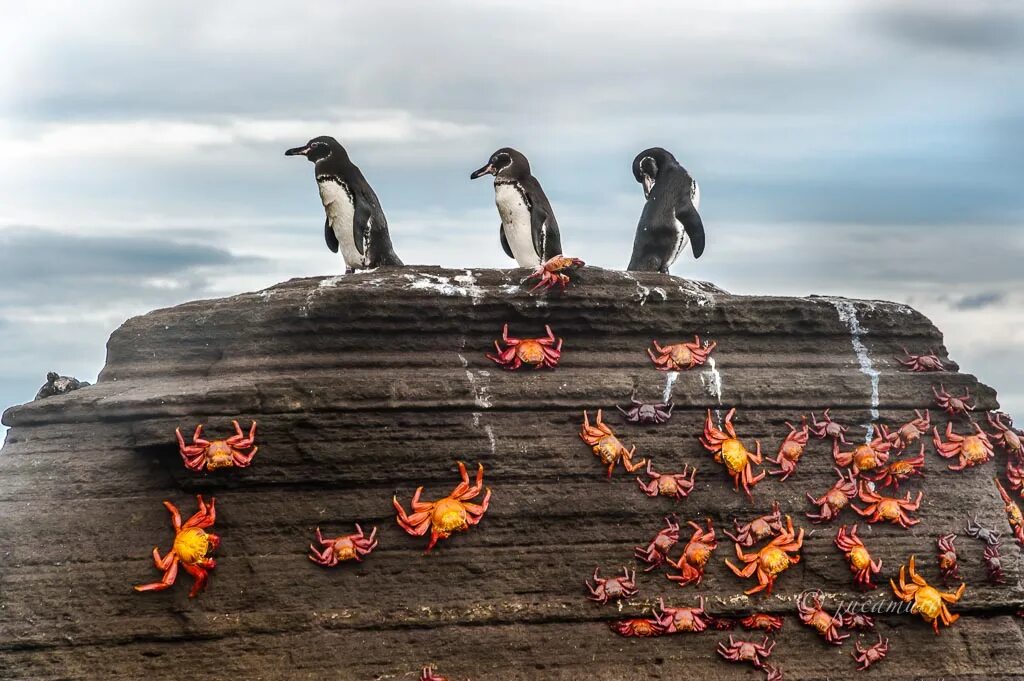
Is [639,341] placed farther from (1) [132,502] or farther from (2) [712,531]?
(1) [132,502]

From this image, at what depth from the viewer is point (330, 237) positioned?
12.6 meters

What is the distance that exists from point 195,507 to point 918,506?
590cm

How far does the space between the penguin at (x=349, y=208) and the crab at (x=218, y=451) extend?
2.48 metres

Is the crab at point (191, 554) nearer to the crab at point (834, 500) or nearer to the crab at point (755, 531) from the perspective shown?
the crab at point (755, 531)

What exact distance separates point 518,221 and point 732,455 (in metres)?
3.15

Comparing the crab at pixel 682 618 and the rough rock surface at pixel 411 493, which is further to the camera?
the crab at pixel 682 618

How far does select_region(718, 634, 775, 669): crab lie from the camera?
1050cm

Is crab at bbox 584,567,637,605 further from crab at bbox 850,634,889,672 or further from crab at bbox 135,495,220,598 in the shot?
crab at bbox 135,495,220,598

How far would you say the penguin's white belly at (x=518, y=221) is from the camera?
41.1 ft

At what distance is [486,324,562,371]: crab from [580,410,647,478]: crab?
0.53 metres

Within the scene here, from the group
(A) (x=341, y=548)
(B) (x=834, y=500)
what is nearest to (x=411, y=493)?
(A) (x=341, y=548)

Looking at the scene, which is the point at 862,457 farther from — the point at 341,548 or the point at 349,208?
A: the point at 349,208

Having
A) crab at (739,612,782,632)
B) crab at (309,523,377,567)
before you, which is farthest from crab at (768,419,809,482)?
crab at (309,523,377,567)

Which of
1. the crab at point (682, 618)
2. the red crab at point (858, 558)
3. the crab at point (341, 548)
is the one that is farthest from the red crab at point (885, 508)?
A: the crab at point (341, 548)
